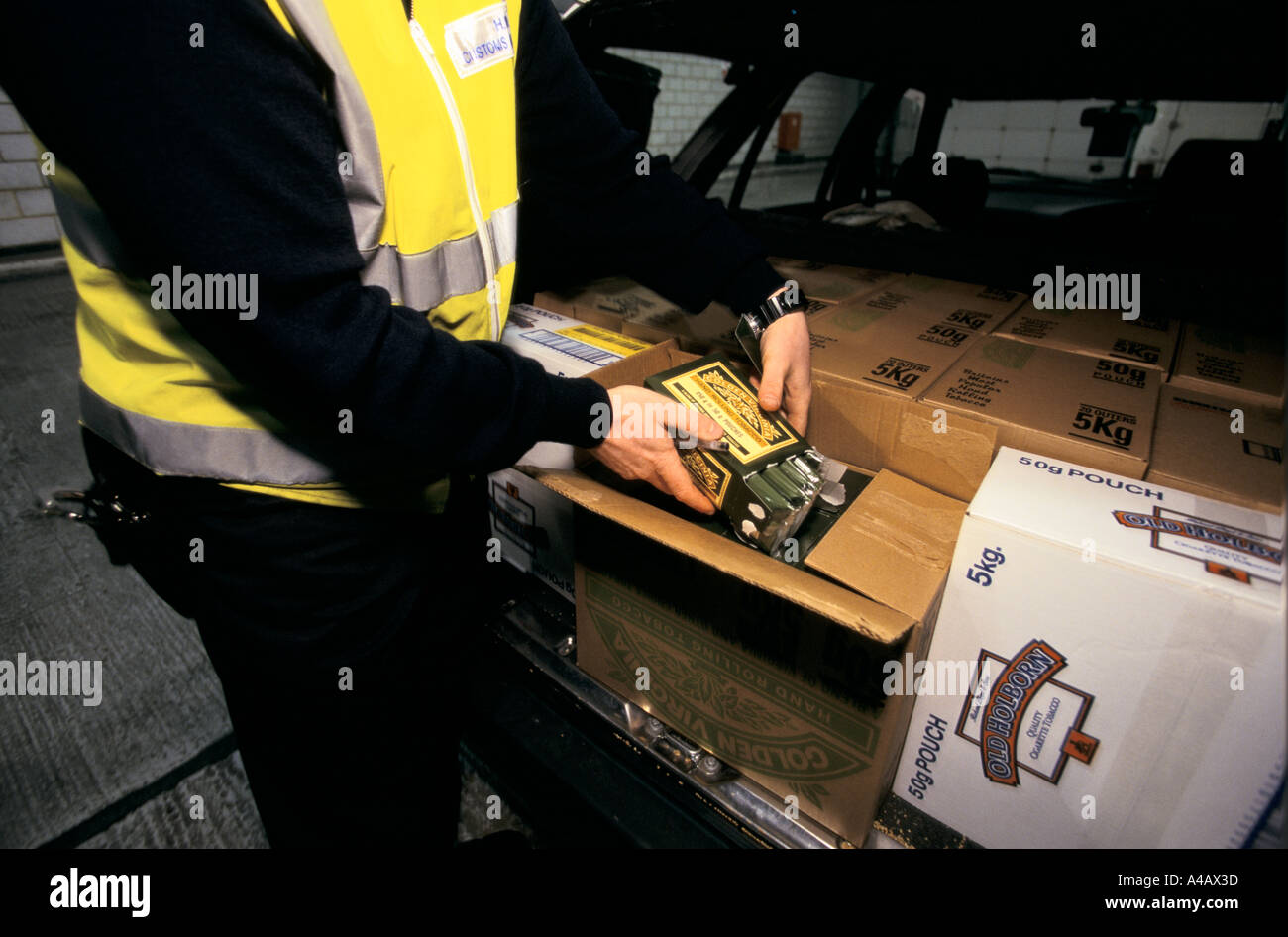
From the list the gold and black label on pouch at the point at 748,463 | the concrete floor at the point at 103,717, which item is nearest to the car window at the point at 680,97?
the concrete floor at the point at 103,717

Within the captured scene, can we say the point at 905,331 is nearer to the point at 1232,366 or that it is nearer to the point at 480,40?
the point at 1232,366

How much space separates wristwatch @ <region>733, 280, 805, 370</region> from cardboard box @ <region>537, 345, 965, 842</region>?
0.59 ft

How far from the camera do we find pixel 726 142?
78.7 inches

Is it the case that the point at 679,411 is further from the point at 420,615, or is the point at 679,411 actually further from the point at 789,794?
the point at 789,794

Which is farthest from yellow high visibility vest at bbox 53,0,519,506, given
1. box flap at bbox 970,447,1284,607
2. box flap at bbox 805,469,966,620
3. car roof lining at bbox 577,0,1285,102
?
car roof lining at bbox 577,0,1285,102

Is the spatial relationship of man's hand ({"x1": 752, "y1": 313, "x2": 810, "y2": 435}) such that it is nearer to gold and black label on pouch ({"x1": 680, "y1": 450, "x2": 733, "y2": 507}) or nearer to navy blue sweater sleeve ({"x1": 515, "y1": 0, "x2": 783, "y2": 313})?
navy blue sweater sleeve ({"x1": 515, "y1": 0, "x2": 783, "y2": 313})

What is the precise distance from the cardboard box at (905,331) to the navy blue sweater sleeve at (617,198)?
0.77ft

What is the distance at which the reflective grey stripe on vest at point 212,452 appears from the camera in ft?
2.31

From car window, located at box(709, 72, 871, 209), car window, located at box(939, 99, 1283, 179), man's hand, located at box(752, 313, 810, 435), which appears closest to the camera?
man's hand, located at box(752, 313, 810, 435)

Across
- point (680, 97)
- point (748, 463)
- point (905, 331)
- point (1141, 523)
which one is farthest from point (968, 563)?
point (680, 97)

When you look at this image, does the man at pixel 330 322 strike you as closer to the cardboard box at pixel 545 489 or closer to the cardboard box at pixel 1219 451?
the cardboard box at pixel 545 489

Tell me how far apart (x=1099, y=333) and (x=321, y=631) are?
5.26 feet

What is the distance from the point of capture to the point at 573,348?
1.36 meters

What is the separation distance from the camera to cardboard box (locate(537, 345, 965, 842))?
0.81 m
